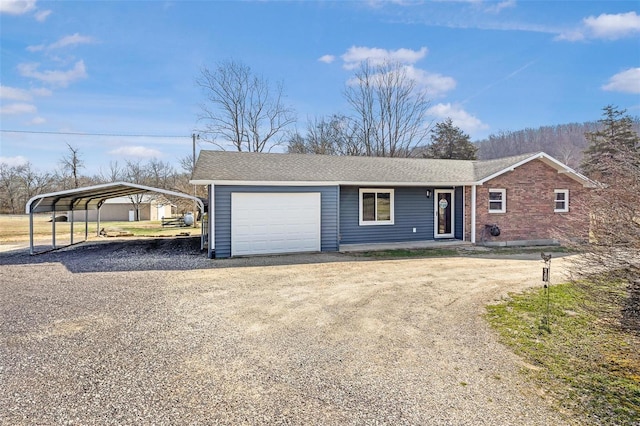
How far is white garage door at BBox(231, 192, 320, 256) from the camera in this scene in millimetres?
11070

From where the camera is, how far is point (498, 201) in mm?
13562

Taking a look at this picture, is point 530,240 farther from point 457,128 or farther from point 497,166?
point 457,128

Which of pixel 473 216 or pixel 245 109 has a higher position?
pixel 245 109

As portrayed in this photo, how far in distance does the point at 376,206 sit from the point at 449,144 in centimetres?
2402

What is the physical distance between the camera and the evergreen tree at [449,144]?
1318 inches

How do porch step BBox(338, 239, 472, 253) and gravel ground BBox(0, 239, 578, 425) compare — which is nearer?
gravel ground BBox(0, 239, 578, 425)

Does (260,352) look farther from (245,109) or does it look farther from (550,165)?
(245,109)

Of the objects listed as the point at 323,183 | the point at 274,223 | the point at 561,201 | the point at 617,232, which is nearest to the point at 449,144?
the point at 561,201

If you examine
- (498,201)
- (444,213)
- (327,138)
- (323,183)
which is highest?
(327,138)

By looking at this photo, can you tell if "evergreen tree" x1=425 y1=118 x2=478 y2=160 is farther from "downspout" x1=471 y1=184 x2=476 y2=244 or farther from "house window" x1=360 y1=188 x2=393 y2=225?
"house window" x1=360 y1=188 x2=393 y2=225

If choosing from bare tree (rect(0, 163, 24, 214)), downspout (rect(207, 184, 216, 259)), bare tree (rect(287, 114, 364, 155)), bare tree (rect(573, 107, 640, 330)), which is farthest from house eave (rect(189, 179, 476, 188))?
bare tree (rect(0, 163, 24, 214))

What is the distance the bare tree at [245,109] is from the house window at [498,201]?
66.4ft

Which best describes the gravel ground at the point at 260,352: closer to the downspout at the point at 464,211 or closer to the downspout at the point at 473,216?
the downspout at the point at 473,216

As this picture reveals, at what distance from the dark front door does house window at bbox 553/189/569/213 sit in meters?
4.14
